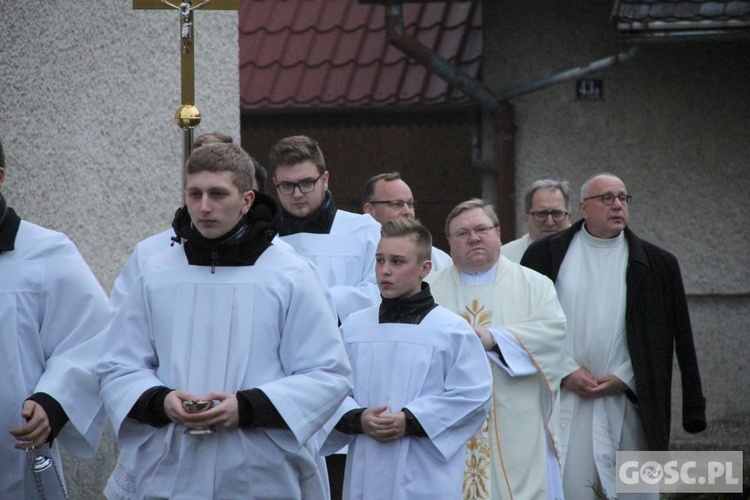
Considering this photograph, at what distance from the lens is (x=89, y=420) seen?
5.03 metres

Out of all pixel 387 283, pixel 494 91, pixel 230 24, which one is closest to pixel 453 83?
pixel 494 91

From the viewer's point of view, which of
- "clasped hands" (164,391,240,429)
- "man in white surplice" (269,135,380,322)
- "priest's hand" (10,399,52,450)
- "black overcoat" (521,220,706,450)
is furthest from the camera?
"black overcoat" (521,220,706,450)

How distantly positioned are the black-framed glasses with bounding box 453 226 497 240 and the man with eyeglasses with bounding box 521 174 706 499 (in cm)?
118

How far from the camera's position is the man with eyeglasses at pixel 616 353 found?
748 cm

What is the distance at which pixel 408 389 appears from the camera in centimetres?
541

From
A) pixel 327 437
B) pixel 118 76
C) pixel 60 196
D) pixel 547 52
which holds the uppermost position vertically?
pixel 547 52

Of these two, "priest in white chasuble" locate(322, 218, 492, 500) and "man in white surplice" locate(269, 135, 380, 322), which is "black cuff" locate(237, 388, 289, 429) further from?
"man in white surplice" locate(269, 135, 380, 322)

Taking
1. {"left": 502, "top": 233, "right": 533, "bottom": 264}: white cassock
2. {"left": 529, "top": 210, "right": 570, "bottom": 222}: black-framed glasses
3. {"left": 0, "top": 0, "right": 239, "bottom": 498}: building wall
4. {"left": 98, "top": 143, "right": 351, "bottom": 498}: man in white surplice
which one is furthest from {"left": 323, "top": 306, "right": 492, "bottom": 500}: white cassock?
{"left": 502, "top": 233, "right": 533, "bottom": 264}: white cassock

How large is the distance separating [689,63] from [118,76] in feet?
17.6

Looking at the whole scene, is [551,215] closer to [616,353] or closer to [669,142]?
[616,353]

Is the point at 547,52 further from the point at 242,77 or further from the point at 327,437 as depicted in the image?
the point at 327,437

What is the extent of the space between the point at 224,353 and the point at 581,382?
344 centimetres

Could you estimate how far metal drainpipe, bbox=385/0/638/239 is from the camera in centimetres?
1051

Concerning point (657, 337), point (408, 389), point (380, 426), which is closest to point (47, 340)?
point (380, 426)
